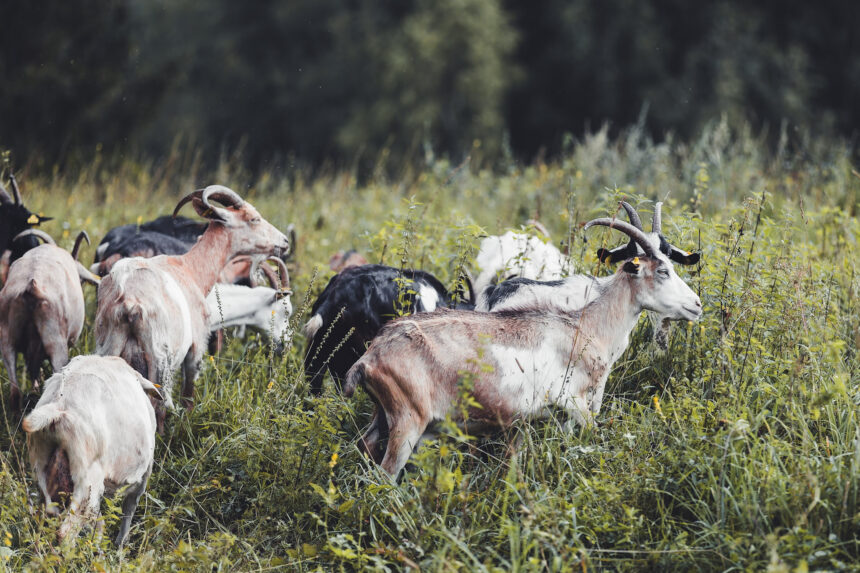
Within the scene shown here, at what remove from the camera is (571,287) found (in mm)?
5031

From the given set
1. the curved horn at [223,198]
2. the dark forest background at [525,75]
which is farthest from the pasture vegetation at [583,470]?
the dark forest background at [525,75]

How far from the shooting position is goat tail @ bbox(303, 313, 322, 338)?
5.44 meters

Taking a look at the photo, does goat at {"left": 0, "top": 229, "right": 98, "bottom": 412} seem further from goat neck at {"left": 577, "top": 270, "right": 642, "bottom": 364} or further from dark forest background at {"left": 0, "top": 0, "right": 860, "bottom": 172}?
dark forest background at {"left": 0, "top": 0, "right": 860, "bottom": 172}

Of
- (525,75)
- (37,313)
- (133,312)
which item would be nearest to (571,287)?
(133,312)

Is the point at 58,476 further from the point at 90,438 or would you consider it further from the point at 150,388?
the point at 150,388

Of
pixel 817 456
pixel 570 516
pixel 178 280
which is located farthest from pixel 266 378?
pixel 817 456

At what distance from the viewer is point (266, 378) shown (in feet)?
19.0

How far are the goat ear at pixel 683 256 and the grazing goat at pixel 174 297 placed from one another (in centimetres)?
252

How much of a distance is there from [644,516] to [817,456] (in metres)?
0.85

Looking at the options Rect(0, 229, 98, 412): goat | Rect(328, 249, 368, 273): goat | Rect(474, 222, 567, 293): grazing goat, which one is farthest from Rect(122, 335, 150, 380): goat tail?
Rect(328, 249, 368, 273): goat

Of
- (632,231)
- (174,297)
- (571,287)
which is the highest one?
(632,231)

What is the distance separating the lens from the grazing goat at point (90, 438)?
3846 millimetres

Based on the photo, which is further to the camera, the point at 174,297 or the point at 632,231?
the point at 174,297

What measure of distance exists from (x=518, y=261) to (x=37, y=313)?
9.89 feet
